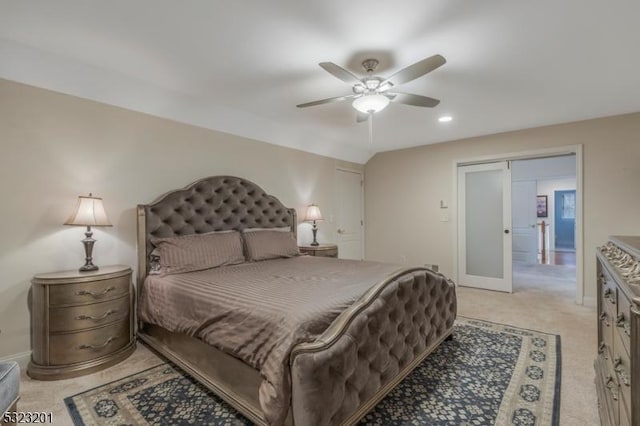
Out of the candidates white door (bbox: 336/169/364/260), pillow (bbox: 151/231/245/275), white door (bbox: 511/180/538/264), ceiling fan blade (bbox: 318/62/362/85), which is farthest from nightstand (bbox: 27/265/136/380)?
white door (bbox: 511/180/538/264)

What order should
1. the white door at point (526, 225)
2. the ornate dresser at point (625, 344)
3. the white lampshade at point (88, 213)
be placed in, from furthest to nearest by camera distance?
the white door at point (526, 225), the white lampshade at point (88, 213), the ornate dresser at point (625, 344)

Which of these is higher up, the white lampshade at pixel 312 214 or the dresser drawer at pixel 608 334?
the white lampshade at pixel 312 214

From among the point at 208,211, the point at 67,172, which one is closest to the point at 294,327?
the point at 208,211

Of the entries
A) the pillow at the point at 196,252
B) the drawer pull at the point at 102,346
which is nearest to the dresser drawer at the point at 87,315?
the drawer pull at the point at 102,346

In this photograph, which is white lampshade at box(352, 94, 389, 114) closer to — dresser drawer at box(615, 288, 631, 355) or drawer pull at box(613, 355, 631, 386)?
dresser drawer at box(615, 288, 631, 355)

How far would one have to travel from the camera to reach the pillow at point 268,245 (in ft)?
11.3

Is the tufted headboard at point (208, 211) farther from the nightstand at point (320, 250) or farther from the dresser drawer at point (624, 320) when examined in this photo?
the dresser drawer at point (624, 320)

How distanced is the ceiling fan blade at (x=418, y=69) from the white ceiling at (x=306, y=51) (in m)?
0.26

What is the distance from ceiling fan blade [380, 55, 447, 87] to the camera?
6.28 ft

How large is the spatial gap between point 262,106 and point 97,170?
176cm

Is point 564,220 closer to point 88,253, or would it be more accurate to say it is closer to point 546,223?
point 546,223

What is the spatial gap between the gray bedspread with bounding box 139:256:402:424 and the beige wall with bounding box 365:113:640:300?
2714 millimetres

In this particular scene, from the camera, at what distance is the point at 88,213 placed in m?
2.43

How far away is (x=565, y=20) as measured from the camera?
76.7 inches
